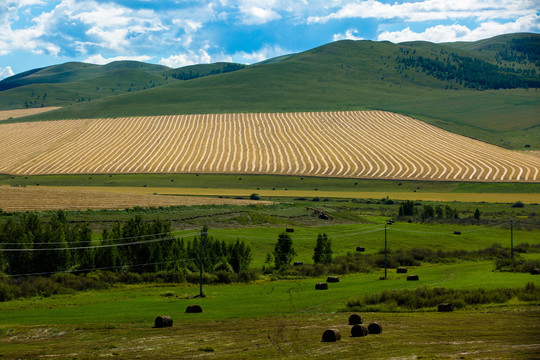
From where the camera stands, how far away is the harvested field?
8162 cm

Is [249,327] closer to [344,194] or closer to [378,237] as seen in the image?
[378,237]

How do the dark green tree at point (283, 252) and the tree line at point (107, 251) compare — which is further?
the dark green tree at point (283, 252)

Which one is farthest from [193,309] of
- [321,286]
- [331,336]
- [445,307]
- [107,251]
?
[107,251]

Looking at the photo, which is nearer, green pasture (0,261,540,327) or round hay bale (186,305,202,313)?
green pasture (0,261,540,327)

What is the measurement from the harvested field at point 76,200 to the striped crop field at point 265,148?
4142 centimetres

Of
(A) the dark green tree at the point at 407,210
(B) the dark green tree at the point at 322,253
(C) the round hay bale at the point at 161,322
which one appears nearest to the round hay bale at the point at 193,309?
(C) the round hay bale at the point at 161,322

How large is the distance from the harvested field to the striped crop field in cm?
4142

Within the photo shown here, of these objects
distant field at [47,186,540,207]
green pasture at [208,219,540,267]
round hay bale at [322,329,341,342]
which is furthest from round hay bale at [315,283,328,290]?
distant field at [47,186,540,207]

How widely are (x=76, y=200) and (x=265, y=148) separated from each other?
7281 centimetres

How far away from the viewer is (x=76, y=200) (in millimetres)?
88500

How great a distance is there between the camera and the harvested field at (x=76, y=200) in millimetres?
81625

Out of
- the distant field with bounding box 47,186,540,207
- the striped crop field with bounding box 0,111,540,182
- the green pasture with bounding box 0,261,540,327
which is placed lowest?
the green pasture with bounding box 0,261,540,327

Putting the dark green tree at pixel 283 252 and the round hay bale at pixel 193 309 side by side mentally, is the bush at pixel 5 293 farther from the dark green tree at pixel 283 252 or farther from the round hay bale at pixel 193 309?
the dark green tree at pixel 283 252

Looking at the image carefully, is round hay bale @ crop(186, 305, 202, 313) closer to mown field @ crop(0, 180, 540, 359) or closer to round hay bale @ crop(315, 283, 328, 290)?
mown field @ crop(0, 180, 540, 359)
